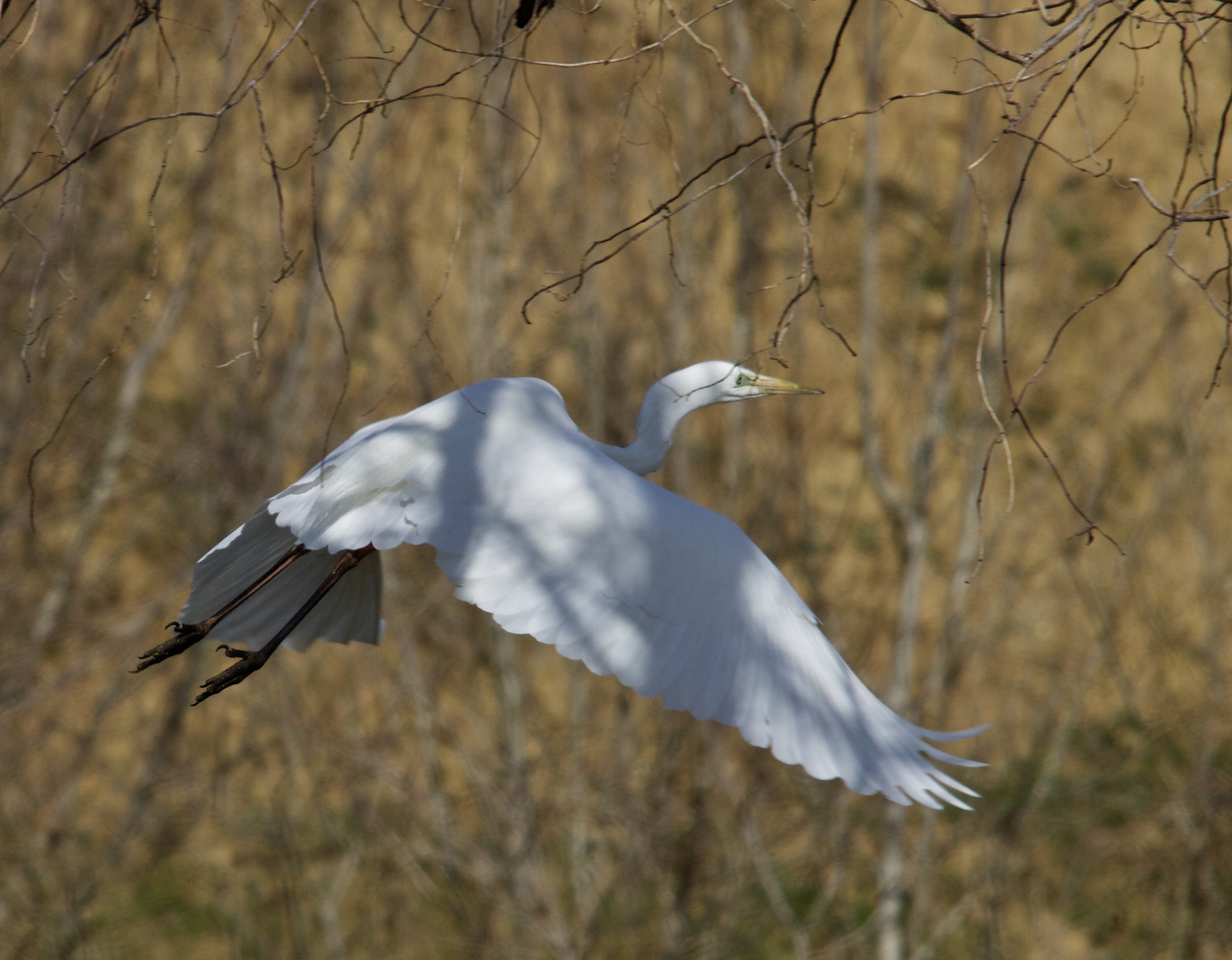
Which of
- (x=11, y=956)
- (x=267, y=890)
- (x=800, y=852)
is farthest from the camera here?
(x=267, y=890)

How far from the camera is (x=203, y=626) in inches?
130

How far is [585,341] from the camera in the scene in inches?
259

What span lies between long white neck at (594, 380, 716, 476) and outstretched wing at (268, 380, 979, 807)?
0.52 metres

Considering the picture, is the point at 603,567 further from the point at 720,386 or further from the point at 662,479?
the point at 662,479

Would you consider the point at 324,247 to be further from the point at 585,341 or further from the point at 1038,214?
the point at 1038,214

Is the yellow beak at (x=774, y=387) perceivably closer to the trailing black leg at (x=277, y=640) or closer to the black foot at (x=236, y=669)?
the trailing black leg at (x=277, y=640)

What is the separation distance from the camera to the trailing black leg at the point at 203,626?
3119 millimetres

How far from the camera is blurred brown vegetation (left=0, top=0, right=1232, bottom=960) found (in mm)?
6379

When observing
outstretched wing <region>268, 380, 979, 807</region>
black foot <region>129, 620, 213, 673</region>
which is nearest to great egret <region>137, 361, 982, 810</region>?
outstretched wing <region>268, 380, 979, 807</region>

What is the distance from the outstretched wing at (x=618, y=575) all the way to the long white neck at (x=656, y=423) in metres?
0.52

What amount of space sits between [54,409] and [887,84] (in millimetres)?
4771

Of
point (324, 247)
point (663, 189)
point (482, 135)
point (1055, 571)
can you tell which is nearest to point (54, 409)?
point (324, 247)

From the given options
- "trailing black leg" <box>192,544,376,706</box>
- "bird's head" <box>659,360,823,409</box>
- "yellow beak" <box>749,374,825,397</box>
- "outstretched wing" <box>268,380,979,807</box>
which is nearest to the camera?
"outstretched wing" <box>268,380,979,807</box>

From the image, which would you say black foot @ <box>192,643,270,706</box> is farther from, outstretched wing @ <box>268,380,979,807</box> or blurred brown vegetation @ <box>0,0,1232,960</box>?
blurred brown vegetation @ <box>0,0,1232,960</box>
